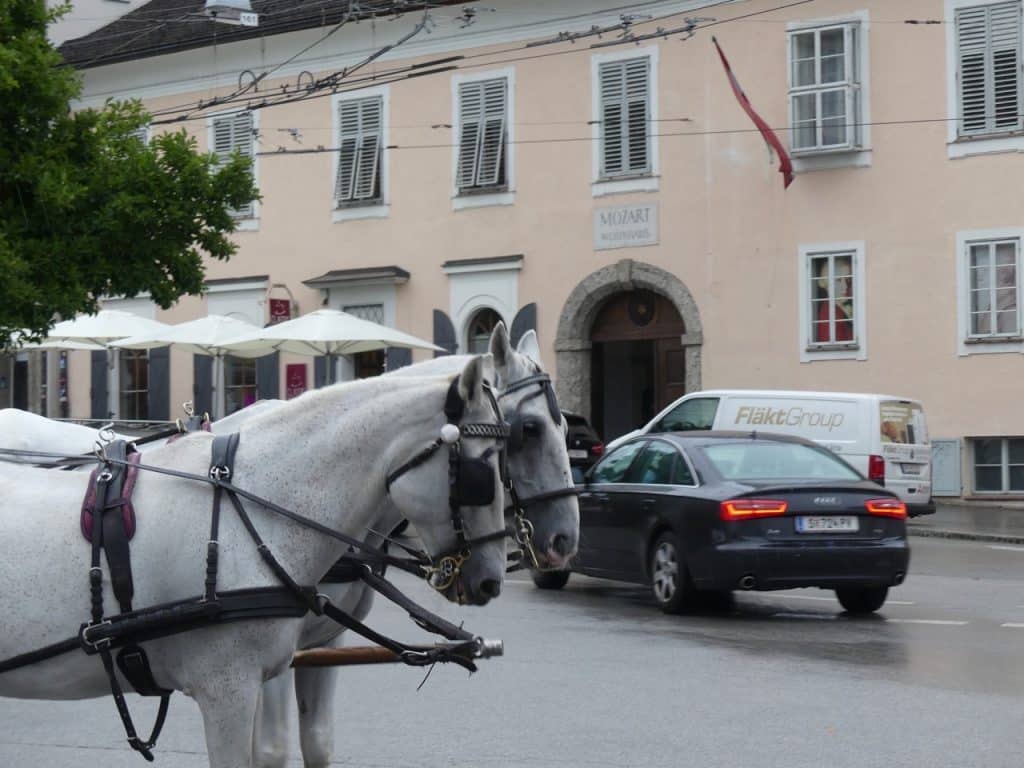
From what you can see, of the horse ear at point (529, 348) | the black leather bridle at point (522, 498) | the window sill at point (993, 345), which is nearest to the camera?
the black leather bridle at point (522, 498)

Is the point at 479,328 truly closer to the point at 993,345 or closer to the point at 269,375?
the point at 269,375

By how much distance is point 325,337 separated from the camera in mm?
26688

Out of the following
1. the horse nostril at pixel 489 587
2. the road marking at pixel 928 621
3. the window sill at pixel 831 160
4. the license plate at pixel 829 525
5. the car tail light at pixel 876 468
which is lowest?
the road marking at pixel 928 621

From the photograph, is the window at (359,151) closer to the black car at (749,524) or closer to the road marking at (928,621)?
the black car at (749,524)

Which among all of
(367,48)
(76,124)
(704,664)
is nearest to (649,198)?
(367,48)

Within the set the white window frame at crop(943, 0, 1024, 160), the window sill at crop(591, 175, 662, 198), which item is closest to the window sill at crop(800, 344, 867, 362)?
the white window frame at crop(943, 0, 1024, 160)

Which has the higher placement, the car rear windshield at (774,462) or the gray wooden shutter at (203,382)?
the gray wooden shutter at (203,382)

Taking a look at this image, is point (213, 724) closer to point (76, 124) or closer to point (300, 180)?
point (76, 124)

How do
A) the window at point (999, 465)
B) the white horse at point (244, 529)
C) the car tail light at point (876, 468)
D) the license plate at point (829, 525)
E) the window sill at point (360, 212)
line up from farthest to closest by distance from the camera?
the window sill at point (360, 212), the window at point (999, 465), the car tail light at point (876, 468), the license plate at point (829, 525), the white horse at point (244, 529)

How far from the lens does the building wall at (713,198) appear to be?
27484 mm

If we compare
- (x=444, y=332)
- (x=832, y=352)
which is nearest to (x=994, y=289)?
(x=832, y=352)

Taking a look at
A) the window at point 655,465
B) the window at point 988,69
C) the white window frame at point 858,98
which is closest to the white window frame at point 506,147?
the white window frame at point 858,98

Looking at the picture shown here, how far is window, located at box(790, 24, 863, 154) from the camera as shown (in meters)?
28.0

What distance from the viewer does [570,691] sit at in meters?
10.5
